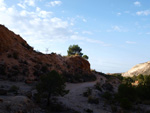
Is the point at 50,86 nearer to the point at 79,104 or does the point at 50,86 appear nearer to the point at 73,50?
the point at 79,104

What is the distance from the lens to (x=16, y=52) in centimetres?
2278

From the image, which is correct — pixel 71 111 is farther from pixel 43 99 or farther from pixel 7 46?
pixel 7 46

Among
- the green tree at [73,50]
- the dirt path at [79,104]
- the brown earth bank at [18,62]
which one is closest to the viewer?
the dirt path at [79,104]

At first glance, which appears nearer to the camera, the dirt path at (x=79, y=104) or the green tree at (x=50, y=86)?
the green tree at (x=50, y=86)

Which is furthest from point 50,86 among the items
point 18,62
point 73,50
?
point 73,50

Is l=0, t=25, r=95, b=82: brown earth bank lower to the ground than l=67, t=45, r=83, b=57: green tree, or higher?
lower

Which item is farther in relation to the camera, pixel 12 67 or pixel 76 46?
pixel 76 46

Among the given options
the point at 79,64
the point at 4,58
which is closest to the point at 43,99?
the point at 4,58

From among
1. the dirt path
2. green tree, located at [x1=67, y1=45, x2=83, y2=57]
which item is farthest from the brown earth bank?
green tree, located at [x1=67, y1=45, x2=83, y2=57]

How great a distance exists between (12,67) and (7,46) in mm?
5238

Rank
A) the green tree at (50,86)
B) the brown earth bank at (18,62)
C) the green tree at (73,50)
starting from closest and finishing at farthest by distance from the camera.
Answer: the green tree at (50,86) → the brown earth bank at (18,62) → the green tree at (73,50)

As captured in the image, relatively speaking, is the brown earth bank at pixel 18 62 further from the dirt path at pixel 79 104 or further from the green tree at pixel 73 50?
the green tree at pixel 73 50

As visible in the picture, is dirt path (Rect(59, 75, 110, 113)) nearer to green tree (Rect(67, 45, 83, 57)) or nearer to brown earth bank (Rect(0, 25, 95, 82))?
brown earth bank (Rect(0, 25, 95, 82))

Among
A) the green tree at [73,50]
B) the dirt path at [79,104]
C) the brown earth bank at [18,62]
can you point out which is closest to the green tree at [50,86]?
the dirt path at [79,104]
